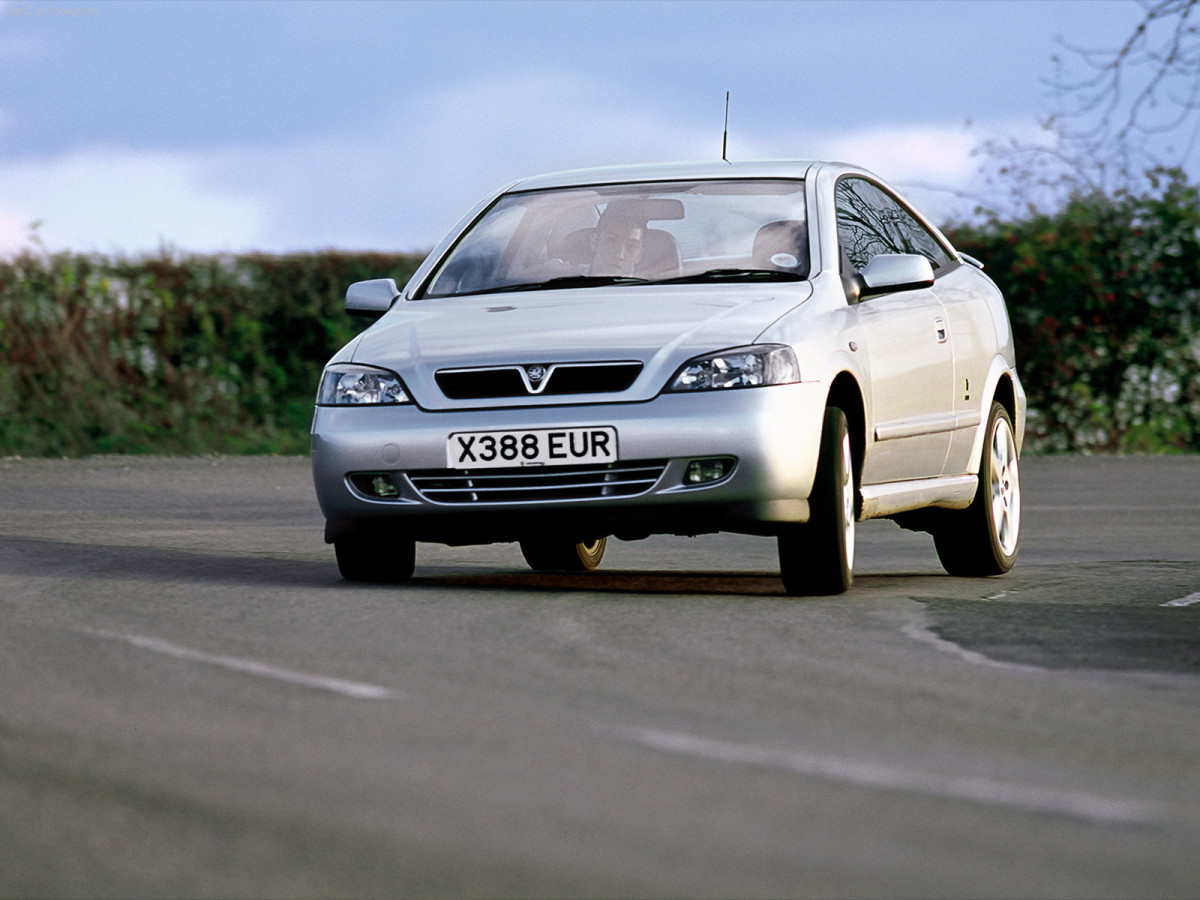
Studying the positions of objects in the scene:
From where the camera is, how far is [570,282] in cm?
857

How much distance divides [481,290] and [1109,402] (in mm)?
12146

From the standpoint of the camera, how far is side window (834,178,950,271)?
8.87 m

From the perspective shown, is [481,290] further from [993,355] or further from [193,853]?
[193,853]

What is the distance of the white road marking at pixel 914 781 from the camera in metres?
4.25

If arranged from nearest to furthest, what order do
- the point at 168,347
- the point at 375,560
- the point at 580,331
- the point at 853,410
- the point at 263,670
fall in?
the point at 263,670 → the point at 580,331 → the point at 853,410 → the point at 375,560 → the point at 168,347

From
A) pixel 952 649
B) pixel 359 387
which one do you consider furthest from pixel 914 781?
pixel 359 387

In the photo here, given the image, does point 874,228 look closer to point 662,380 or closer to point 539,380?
point 662,380

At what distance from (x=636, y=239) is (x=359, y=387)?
Result: 153 centimetres

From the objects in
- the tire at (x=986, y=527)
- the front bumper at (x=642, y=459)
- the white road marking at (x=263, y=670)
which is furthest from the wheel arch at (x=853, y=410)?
the white road marking at (x=263, y=670)

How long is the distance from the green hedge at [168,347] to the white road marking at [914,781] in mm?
15687

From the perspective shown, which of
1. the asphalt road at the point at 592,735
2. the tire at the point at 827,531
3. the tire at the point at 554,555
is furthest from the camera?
the tire at the point at 554,555

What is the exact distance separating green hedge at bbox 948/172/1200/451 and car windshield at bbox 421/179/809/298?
11.3 meters

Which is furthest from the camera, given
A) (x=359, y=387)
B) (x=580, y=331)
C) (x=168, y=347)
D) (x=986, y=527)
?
(x=168, y=347)

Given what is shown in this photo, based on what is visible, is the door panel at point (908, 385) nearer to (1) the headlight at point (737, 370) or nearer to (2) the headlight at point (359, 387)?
(1) the headlight at point (737, 370)
